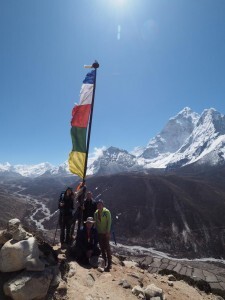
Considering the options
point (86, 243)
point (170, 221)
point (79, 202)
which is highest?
point (79, 202)

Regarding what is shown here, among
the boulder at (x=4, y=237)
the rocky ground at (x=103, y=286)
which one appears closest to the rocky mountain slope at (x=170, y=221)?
the rocky ground at (x=103, y=286)

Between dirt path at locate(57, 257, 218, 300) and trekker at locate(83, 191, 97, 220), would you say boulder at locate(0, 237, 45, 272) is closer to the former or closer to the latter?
dirt path at locate(57, 257, 218, 300)

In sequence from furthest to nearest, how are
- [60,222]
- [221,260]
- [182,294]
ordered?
1. [221,260]
2. [60,222]
3. [182,294]

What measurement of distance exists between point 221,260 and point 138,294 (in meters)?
115

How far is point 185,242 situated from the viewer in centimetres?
12850

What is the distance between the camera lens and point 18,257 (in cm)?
1036

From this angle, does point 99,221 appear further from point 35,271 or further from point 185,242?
point 185,242

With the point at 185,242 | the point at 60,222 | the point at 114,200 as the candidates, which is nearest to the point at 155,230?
the point at 185,242

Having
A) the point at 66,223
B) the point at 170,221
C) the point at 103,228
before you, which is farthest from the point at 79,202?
the point at 170,221

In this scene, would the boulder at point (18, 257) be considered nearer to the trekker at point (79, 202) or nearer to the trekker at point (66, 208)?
the trekker at point (66, 208)

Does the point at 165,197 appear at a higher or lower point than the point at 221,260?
higher

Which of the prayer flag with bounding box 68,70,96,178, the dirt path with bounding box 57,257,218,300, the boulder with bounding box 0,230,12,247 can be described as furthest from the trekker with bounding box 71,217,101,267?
the boulder with bounding box 0,230,12,247

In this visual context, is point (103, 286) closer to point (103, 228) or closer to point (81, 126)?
point (103, 228)

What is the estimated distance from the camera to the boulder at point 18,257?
1021cm
